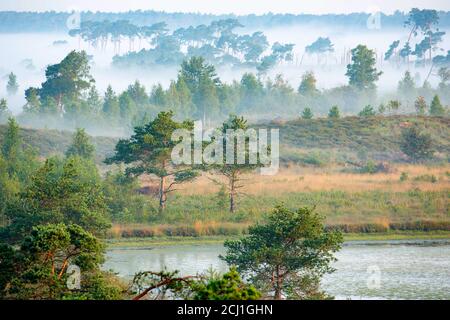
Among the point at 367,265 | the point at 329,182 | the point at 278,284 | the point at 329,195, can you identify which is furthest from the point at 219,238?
the point at 278,284

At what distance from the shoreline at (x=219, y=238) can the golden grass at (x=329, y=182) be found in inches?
353

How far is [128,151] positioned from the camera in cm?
5578

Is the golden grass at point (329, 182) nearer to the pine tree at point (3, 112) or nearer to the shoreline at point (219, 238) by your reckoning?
the shoreline at point (219, 238)

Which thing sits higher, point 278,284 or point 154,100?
point 154,100

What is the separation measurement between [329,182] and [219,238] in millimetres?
14906

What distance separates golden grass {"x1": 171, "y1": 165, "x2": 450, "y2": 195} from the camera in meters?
60.7

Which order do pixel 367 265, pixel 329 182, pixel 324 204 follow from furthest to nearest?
pixel 329 182 < pixel 324 204 < pixel 367 265

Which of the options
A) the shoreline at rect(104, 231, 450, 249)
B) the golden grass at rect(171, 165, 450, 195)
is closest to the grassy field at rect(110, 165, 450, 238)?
the golden grass at rect(171, 165, 450, 195)

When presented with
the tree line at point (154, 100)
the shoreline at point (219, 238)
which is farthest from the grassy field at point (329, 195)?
the tree line at point (154, 100)

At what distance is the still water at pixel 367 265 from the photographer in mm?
34281

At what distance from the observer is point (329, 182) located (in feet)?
208

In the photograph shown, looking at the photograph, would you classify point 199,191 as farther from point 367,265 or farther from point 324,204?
point 367,265

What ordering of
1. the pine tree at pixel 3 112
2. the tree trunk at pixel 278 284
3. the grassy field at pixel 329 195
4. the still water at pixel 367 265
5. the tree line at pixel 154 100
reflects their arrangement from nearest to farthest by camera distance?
1. the tree trunk at pixel 278 284
2. the still water at pixel 367 265
3. the grassy field at pixel 329 195
4. the tree line at pixel 154 100
5. the pine tree at pixel 3 112

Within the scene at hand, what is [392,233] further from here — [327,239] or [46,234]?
[46,234]
